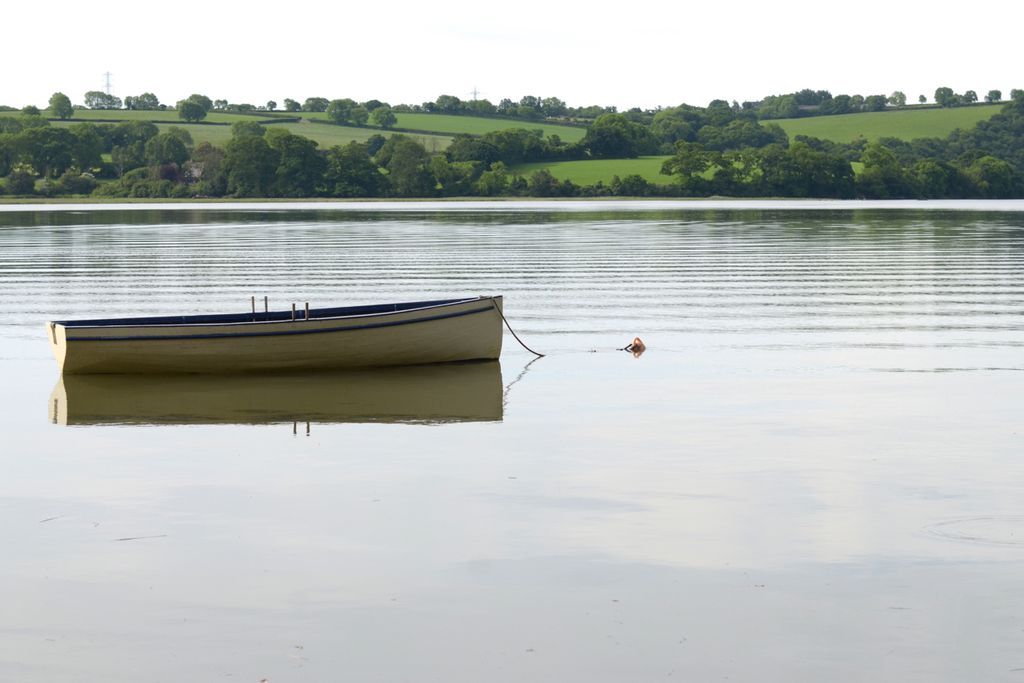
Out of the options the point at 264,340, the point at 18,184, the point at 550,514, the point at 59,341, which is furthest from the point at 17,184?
the point at 550,514

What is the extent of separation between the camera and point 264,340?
1079 inches

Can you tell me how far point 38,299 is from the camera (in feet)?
145

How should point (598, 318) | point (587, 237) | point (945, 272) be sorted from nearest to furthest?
point (598, 318)
point (945, 272)
point (587, 237)

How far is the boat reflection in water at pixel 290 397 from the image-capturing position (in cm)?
2325

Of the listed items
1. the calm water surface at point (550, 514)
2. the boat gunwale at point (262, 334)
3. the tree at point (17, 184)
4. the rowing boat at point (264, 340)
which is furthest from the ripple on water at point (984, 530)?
the tree at point (17, 184)

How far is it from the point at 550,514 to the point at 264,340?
12919 millimetres

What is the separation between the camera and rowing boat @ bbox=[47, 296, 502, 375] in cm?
2731

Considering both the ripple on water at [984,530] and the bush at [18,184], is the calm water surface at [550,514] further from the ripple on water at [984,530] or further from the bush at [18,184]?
the bush at [18,184]

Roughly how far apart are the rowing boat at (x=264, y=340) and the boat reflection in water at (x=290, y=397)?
12.2 inches

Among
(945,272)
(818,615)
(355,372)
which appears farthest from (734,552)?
(945,272)

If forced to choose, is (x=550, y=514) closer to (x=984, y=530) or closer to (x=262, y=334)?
(x=984, y=530)

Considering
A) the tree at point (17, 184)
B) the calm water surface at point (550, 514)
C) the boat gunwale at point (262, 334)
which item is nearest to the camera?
the calm water surface at point (550, 514)

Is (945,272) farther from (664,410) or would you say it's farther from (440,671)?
(440,671)

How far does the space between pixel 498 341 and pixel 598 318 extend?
9240 mm
